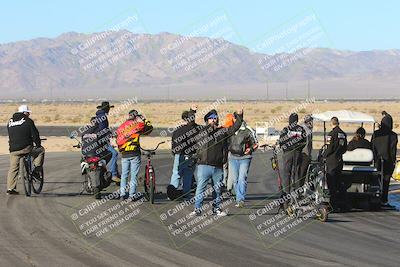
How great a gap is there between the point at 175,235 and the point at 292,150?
384 centimetres

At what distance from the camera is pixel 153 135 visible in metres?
47.5

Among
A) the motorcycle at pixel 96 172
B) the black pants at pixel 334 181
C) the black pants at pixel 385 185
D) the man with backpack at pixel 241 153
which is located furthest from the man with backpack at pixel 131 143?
the black pants at pixel 385 185

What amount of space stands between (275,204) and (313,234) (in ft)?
11.6

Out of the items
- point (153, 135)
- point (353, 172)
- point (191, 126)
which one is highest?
point (191, 126)

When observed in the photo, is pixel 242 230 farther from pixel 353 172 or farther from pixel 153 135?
pixel 153 135

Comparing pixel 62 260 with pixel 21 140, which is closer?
pixel 62 260

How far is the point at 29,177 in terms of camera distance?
16750mm

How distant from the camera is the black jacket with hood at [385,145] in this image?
16.1m

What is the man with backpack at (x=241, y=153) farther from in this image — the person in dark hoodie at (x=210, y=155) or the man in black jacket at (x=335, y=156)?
the man in black jacket at (x=335, y=156)

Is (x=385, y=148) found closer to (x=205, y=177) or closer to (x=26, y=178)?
(x=205, y=177)

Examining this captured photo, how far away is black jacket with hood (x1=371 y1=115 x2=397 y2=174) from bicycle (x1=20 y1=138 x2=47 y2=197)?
7345 mm

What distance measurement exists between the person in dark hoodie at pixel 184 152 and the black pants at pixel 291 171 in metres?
1.90

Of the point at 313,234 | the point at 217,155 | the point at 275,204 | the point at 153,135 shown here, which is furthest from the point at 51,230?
the point at 153,135

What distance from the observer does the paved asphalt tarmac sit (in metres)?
10.4
